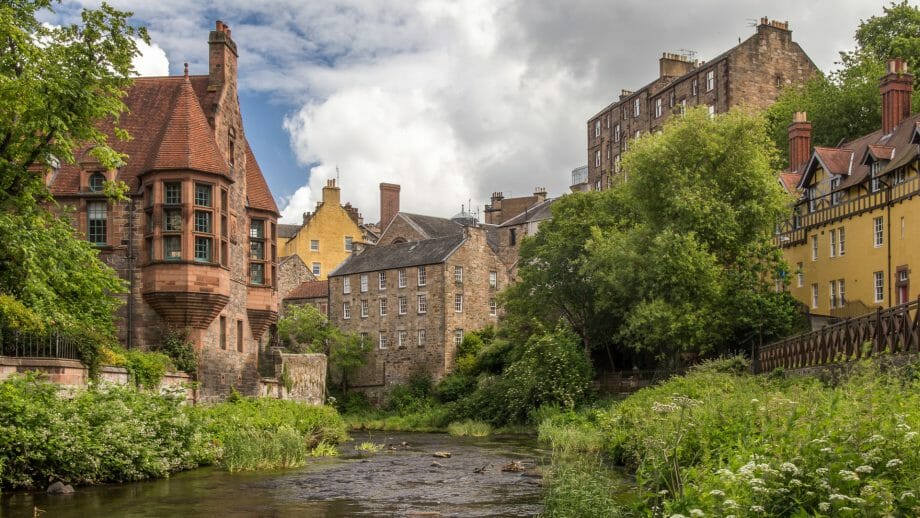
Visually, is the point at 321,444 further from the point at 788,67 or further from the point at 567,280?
the point at 788,67

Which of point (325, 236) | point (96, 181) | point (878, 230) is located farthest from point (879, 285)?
point (325, 236)

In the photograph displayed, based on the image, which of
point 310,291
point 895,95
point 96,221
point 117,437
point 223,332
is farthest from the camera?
point 310,291

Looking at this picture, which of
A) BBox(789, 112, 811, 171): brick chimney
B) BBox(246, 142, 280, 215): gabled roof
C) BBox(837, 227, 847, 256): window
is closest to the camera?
BBox(246, 142, 280, 215): gabled roof

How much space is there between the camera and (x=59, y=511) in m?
17.6

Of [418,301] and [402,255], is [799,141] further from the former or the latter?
[402,255]

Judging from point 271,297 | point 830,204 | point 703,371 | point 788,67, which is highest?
point 788,67

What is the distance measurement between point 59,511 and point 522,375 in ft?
122

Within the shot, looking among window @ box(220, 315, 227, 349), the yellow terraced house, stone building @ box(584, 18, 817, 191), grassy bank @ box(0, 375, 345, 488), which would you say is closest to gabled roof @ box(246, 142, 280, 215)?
window @ box(220, 315, 227, 349)

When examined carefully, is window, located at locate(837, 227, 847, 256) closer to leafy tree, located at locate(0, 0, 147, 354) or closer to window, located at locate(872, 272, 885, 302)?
window, located at locate(872, 272, 885, 302)

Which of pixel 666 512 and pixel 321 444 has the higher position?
pixel 666 512

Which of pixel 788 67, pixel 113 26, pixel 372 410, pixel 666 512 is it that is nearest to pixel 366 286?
pixel 372 410

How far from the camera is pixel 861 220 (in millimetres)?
42125

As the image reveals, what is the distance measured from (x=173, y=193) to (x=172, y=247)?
5.83 feet

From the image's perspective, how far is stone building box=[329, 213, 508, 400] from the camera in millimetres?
69062
